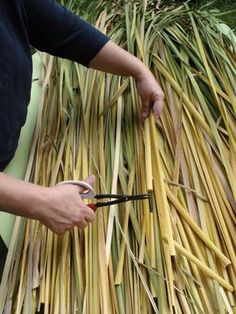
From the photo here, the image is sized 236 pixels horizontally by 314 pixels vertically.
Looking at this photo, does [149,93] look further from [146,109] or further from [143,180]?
[143,180]

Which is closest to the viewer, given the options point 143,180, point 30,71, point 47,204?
point 47,204

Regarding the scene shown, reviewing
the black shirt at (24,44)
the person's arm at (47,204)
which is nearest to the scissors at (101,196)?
the person's arm at (47,204)

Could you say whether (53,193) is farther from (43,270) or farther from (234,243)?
(234,243)

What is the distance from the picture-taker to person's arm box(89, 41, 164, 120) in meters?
1.24

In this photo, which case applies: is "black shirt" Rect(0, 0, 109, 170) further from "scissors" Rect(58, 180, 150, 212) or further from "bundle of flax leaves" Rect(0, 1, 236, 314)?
"scissors" Rect(58, 180, 150, 212)

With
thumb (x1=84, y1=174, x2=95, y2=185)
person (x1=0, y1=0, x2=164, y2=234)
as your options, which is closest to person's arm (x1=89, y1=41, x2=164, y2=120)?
person (x1=0, y1=0, x2=164, y2=234)

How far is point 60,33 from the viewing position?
48.7 inches

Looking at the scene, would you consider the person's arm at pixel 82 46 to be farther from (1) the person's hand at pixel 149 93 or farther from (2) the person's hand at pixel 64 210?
(2) the person's hand at pixel 64 210

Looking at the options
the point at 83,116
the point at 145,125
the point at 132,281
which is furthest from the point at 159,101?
the point at 132,281

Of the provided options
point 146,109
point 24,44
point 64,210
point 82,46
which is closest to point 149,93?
point 146,109

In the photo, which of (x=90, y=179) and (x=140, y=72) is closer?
(x=90, y=179)

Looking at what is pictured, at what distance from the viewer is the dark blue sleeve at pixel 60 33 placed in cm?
120

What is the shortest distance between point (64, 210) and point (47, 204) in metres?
0.03

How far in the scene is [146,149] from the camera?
113 cm
